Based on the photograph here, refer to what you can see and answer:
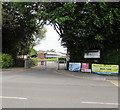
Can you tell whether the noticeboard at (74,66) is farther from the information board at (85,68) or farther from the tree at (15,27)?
the tree at (15,27)

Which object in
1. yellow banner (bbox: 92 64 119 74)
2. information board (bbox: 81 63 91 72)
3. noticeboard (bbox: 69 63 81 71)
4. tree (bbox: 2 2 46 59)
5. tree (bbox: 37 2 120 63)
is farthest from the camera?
tree (bbox: 2 2 46 59)

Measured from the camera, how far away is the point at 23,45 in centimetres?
2681

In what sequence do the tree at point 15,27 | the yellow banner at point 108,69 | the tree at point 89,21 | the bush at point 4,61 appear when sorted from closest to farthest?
1. the tree at point 89,21
2. the yellow banner at point 108,69
3. the bush at point 4,61
4. the tree at point 15,27

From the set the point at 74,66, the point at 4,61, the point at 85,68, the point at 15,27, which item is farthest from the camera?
the point at 15,27

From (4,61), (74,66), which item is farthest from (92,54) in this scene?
(4,61)

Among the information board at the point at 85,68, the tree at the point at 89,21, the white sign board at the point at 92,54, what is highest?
the tree at the point at 89,21

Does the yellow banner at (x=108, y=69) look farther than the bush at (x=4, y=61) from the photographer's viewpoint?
No

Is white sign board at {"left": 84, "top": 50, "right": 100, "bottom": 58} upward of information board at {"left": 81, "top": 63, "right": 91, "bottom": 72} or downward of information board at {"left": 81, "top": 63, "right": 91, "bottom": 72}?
upward

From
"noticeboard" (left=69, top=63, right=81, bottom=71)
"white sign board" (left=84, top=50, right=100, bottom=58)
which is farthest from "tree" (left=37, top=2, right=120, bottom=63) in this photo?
"noticeboard" (left=69, top=63, right=81, bottom=71)

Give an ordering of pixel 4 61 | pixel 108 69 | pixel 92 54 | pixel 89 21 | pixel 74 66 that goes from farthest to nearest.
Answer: pixel 4 61
pixel 74 66
pixel 92 54
pixel 108 69
pixel 89 21

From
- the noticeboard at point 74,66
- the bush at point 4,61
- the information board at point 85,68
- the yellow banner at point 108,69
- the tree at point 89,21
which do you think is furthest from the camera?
the bush at point 4,61

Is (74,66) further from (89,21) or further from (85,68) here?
(89,21)

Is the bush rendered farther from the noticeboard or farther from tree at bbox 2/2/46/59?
the noticeboard

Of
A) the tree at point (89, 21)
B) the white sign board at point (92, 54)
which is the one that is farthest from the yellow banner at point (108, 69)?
the tree at point (89, 21)
